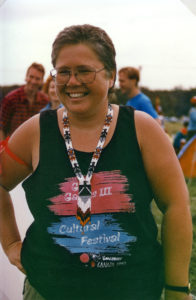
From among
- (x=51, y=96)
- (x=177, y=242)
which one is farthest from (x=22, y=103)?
(x=177, y=242)

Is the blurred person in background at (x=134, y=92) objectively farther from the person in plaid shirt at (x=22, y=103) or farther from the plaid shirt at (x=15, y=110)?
the plaid shirt at (x=15, y=110)

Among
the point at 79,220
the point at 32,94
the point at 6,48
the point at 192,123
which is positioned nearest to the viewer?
the point at 79,220

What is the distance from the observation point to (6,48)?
1.40 meters

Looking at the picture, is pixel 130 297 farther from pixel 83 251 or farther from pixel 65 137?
pixel 65 137

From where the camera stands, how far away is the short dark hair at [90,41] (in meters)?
1.07

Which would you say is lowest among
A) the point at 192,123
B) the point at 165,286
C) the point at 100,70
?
the point at 192,123

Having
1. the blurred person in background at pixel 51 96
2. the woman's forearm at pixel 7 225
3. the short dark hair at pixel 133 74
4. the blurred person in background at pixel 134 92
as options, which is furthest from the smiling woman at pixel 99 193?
the short dark hair at pixel 133 74

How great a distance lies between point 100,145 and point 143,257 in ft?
1.14

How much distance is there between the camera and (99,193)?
1068mm

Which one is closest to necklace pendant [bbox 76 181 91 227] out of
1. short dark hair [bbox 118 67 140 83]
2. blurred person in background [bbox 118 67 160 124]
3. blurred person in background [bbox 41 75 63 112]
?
blurred person in background [bbox 41 75 63 112]

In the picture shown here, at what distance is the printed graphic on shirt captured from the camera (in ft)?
3.48

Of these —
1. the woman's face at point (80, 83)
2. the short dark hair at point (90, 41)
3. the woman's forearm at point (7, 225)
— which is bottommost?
the woman's forearm at point (7, 225)

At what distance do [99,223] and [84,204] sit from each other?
7 centimetres

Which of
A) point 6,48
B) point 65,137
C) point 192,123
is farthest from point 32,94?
point 192,123
